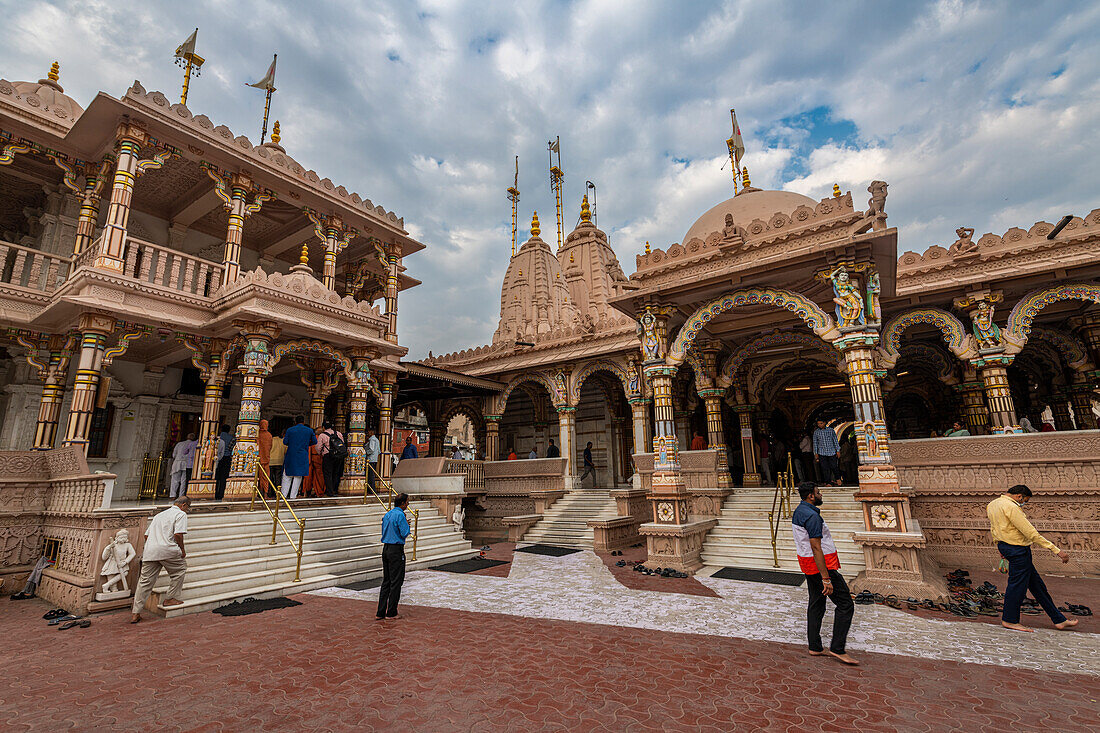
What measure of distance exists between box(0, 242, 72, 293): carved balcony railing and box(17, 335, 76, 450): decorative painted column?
3.56 ft

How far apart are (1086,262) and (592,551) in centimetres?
1173

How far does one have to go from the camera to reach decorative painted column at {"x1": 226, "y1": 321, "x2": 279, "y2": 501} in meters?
9.47

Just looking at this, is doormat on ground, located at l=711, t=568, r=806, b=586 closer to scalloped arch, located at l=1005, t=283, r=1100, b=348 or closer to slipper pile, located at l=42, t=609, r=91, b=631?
scalloped arch, located at l=1005, t=283, r=1100, b=348

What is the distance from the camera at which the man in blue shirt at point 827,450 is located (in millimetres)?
12766

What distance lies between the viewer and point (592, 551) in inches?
437

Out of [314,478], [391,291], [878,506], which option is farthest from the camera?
[391,291]

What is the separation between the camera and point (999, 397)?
34.6 feet

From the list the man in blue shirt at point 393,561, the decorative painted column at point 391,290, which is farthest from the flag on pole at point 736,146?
the man in blue shirt at point 393,561

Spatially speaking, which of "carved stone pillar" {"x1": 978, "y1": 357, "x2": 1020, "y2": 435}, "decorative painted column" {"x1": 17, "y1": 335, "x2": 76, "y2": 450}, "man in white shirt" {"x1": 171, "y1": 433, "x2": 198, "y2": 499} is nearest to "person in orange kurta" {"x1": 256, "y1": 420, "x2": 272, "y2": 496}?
"man in white shirt" {"x1": 171, "y1": 433, "x2": 198, "y2": 499}

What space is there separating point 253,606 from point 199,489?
458cm

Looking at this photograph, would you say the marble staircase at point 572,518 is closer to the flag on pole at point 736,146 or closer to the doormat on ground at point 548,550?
the doormat on ground at point 548,550

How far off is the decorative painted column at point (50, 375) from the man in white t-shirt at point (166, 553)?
18.4 ft

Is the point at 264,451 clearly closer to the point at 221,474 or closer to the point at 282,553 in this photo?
the point at 221,474

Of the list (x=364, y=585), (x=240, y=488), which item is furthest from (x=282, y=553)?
(x=240, y=488)
